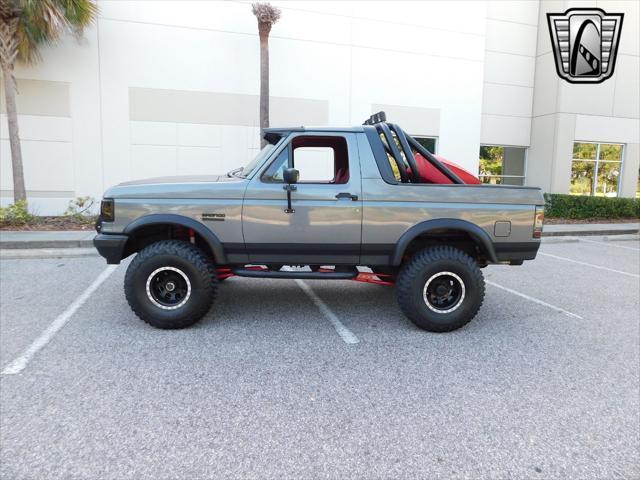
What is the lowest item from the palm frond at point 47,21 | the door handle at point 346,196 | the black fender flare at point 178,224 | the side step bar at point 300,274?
the side step bar at point 300,274

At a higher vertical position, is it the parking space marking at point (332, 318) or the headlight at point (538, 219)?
the headlight at point (538, 219)

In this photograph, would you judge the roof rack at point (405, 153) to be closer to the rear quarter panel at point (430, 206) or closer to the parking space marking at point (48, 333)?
the rear quarter panel at point (430, 206)

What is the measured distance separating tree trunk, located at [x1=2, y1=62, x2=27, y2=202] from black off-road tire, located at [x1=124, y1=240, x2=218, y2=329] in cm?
867

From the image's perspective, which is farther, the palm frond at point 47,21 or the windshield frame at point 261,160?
the palm frond at point 47,21

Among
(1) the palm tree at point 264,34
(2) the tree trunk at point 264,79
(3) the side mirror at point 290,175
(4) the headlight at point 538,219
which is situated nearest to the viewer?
(3) the side mirror at point 290,175

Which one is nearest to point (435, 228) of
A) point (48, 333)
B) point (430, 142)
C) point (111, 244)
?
point (111, 244)

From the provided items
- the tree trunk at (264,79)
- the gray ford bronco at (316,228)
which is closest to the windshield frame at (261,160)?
the gray ford bronco at (316,228)

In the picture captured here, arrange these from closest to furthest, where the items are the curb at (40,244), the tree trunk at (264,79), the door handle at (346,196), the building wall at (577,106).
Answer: the door handle at (346,196) → the curb at (40,244) → the tree trunk at (264,79) → the building wall at (577,106)

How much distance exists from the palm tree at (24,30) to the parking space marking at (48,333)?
666 cm

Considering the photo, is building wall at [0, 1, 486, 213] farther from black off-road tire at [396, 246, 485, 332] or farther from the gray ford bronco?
black off-road tire at [396, 246, 485, 332]

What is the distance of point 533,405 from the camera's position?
3.07 m

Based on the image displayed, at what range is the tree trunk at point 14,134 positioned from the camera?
33.3 ft

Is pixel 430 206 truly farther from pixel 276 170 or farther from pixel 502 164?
pixel 502 164

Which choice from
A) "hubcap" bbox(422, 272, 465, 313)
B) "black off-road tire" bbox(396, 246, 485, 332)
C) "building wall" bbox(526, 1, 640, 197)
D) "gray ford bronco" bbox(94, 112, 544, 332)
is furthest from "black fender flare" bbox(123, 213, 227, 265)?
"building wall" bbox(526, 1, 640, 197)
